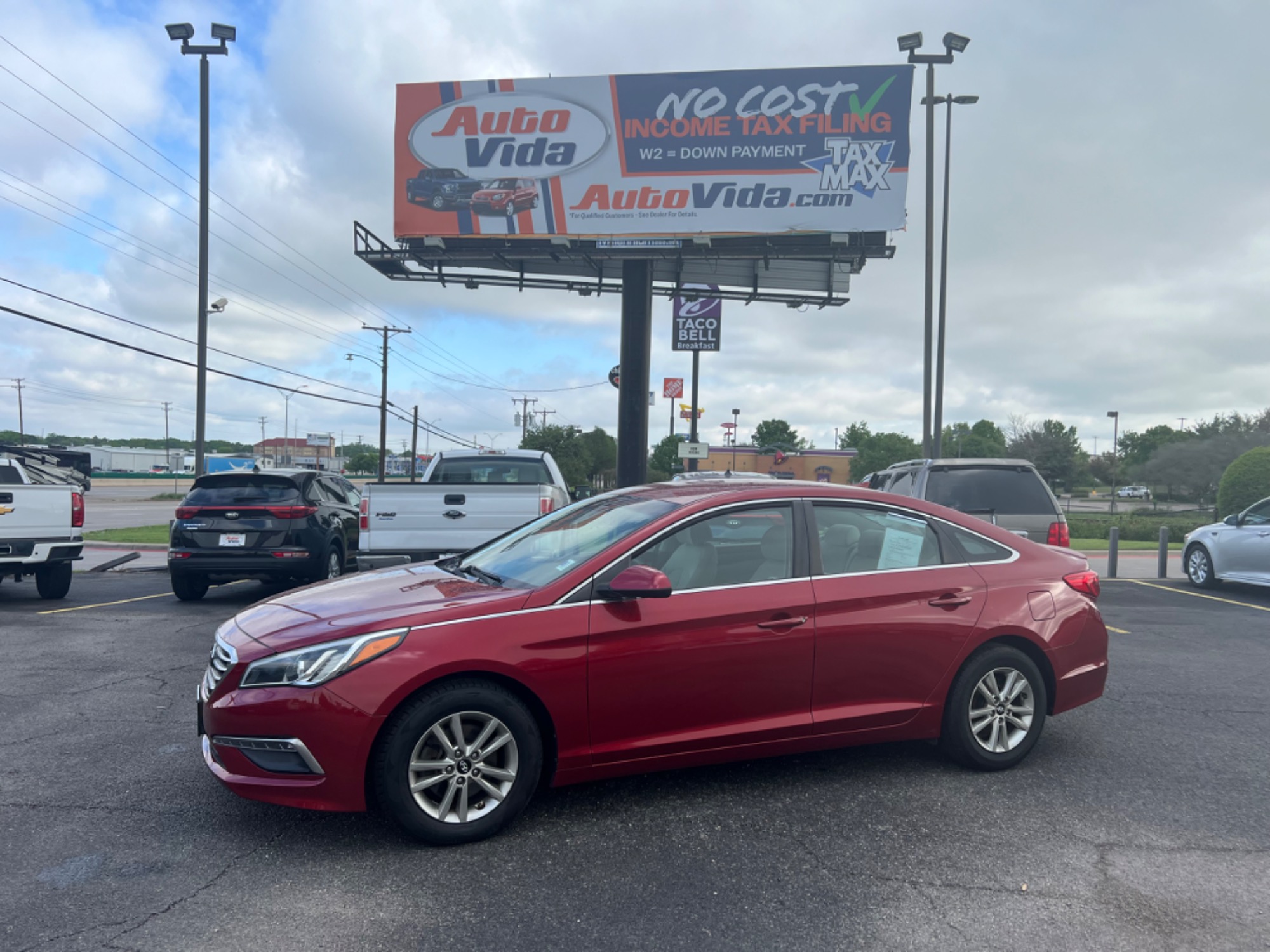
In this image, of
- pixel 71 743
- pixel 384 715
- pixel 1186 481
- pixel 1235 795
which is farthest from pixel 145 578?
pixel 1186 481

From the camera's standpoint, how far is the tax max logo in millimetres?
19516

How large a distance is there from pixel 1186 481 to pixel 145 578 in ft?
157

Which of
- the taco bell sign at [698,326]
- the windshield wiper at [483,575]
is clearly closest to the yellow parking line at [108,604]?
the windshield wiper at [483,575]

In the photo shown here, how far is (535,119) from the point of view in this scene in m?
20.4

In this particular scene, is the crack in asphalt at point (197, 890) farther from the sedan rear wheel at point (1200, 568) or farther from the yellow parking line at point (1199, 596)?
the sedan rear wheel at point (1200, 568)

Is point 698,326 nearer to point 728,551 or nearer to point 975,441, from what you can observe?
point 728,551

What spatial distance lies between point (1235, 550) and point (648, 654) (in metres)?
11.9

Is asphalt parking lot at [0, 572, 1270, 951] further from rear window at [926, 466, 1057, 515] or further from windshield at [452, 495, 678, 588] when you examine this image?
rear window at [926, 466, 1057, 515]

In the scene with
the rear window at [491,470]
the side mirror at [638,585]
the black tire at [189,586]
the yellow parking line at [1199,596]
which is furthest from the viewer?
the rear window at [491,470]

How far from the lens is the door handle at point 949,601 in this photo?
468 centimetres

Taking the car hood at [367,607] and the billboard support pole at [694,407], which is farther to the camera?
the billboard support pole at [694,407]

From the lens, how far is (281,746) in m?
3.64

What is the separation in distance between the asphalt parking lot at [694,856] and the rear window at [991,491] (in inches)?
172

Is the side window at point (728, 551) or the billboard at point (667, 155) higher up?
the billboard at point (667, 155)
